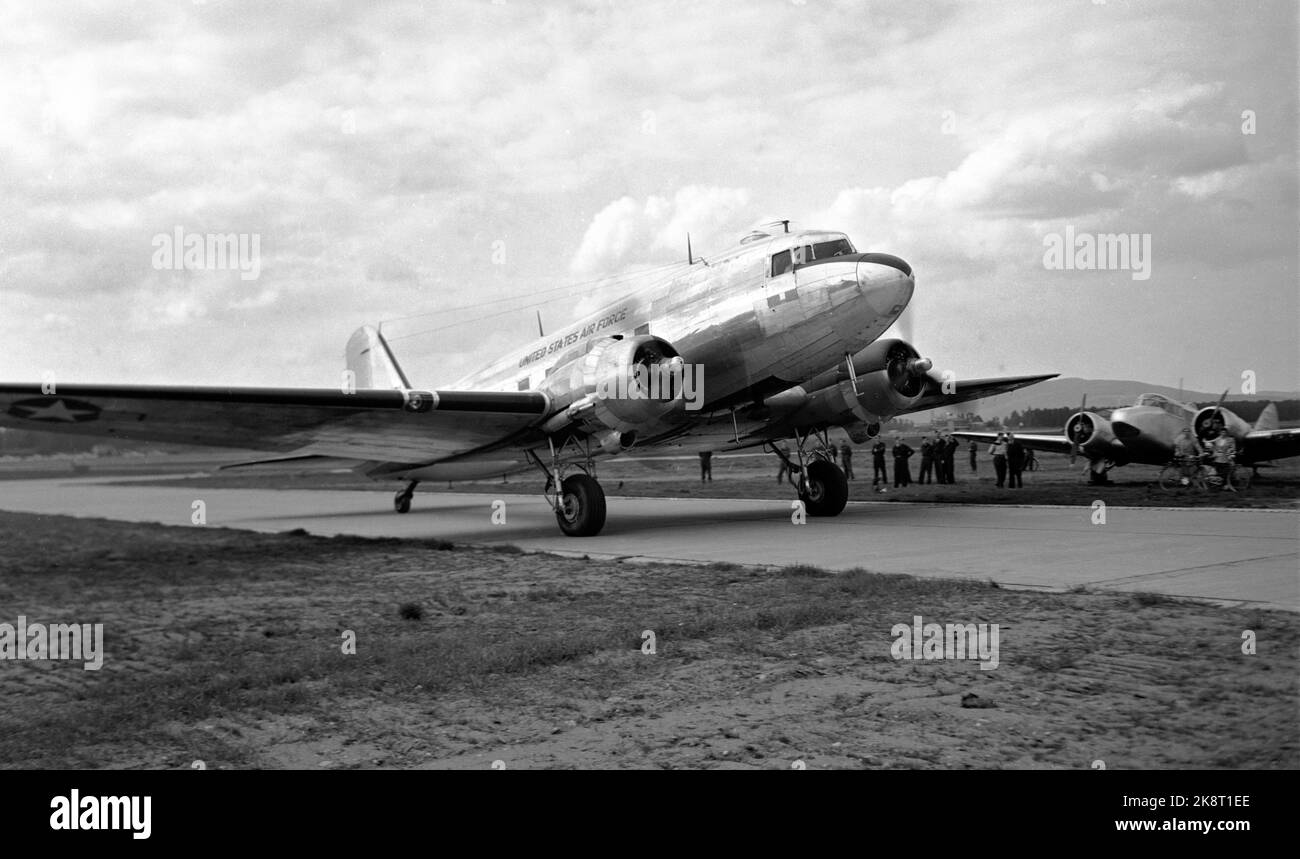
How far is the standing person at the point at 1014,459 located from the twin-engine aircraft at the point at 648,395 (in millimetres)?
7041

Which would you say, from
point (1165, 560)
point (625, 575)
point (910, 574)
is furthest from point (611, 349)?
point (1165, 560)

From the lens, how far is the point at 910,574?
10102 mm

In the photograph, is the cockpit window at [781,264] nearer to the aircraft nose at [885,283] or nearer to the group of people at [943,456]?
the aircraft nose at [885,283]

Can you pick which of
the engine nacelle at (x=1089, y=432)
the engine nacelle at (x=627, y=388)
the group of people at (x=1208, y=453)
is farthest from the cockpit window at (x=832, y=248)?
the engine nacelle at (x=1089, y=432)

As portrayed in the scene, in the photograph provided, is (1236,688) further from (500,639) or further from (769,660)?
(500,639)

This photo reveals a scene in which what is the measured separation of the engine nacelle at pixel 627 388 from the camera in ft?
48.9

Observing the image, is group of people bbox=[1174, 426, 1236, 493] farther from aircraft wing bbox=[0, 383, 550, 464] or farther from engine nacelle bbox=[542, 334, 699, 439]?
aircraft wing bbox=[0, 383, 550, 464]

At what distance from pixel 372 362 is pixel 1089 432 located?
18844mm

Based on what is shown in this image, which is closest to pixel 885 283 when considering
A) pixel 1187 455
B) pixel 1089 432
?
pixel 1187 455

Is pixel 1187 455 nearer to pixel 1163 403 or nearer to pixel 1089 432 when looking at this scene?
pixel 1163 403

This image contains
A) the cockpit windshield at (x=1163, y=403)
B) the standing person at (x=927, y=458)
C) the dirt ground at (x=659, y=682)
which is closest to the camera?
the dirt ground at (x=659, y=682)

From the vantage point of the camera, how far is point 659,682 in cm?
588

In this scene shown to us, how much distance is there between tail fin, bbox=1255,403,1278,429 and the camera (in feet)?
82.0
